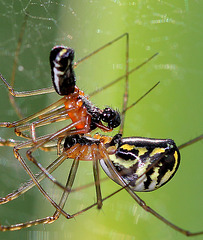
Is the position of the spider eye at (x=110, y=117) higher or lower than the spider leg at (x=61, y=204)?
higher

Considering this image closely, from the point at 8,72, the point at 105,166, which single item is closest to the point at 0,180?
the point at 8,72

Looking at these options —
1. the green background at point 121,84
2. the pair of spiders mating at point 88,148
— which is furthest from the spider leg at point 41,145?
the green background at point 121,84

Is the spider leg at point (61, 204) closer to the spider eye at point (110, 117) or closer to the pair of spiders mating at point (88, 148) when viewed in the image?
the pair of spiders mating at point (88, 148)

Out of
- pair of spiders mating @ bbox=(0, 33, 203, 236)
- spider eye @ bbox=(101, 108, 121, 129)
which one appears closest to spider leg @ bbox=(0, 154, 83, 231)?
pair of spiders mating @ bbox=(0, 33, 203, 236)

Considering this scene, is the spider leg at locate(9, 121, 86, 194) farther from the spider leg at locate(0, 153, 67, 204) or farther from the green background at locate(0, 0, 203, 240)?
the green background at locate(0, 0, 203, 240)

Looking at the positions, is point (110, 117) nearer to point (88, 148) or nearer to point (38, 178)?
point (88, 148)

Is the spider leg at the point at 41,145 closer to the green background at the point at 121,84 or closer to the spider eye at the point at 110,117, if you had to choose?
the spider eye at the point at 110,117

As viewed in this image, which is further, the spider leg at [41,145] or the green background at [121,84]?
the green background at [121,84]
